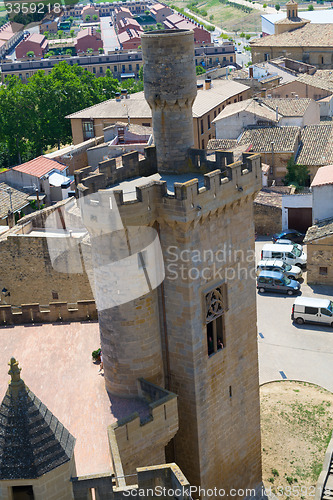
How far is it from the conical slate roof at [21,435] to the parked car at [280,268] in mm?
30423

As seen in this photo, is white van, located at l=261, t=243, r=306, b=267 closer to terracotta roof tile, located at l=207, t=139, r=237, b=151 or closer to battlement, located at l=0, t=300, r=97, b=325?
terracotta roof tile, located at l=207, t=139, r=237, b=151

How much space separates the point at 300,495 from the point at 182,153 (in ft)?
44.1

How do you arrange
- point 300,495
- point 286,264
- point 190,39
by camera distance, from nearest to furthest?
point 190,39 < point 300,495 < point 286,264

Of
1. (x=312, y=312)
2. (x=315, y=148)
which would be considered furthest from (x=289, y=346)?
(x=315, y=148)

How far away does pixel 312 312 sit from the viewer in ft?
126

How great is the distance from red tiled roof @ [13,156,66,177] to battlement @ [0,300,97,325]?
2612 cm

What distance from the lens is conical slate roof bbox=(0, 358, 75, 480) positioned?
15.3 meters

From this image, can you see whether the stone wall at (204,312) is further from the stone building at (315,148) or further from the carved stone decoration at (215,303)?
the stone building at (315,148)

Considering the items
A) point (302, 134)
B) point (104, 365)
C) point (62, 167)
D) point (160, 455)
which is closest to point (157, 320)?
point (104, 365)

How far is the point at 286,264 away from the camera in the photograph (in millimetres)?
45062

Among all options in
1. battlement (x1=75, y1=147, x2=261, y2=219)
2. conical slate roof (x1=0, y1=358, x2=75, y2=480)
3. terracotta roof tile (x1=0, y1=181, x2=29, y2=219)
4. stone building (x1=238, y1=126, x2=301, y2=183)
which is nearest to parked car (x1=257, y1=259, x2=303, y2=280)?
stone building (x1=238, y1=126, x2=301, y2=183)

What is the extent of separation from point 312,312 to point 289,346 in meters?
3.02

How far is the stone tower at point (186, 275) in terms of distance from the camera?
65.2ft

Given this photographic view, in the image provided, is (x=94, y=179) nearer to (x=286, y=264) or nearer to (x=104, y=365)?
(x=104, y=365)
